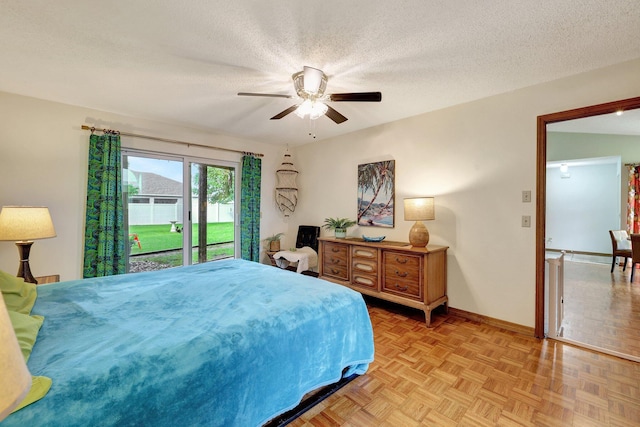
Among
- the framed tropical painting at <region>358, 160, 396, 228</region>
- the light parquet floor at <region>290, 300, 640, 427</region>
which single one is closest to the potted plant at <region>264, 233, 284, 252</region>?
the framed tropical painting at <region>358, 160, 396, 228</region>

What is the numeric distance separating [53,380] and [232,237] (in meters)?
3.68

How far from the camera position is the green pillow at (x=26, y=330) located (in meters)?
1.03

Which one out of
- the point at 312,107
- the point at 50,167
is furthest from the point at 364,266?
the point at 50,167

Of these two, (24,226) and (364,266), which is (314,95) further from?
(24,226)

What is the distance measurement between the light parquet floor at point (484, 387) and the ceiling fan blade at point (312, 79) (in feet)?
7.32

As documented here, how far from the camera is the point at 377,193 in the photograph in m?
3.81

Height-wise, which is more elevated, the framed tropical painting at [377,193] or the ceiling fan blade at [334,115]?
the ceiling fan blade at [334,115]

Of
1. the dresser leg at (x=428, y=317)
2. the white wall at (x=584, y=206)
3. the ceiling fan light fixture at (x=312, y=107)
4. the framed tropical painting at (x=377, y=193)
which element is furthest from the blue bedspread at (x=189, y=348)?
the white wall at (x=584, y=206)

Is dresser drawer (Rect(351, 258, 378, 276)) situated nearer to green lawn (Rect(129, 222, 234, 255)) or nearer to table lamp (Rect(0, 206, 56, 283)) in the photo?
green lawn (Rect(129, 222, 234, 255))

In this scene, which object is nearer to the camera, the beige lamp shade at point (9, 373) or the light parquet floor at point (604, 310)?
the beige lamp shade at point (9, 373)

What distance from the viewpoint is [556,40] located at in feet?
6.19

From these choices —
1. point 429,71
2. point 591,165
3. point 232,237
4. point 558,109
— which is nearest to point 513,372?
point 558,109

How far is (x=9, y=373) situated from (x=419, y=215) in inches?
119

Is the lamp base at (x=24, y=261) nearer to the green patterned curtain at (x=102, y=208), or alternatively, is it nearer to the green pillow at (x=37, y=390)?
the green patterned curtain at (x=102, y=208)
